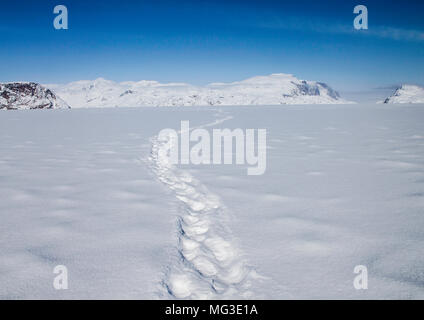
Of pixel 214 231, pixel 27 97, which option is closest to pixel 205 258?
pixel 214 231

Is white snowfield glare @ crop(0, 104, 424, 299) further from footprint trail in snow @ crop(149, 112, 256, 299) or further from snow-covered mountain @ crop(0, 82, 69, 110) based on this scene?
snow-covered mountain @ crop(0, 82, 69, 110)

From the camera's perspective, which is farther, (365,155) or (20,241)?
(365,155)

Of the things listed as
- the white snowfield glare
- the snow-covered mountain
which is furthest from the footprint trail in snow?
the snow-covered mountain

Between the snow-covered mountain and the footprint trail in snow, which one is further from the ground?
the snow-covered mountain

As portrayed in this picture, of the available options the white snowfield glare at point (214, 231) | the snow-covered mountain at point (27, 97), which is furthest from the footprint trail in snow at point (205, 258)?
the snow-covered mountain at point (27, 97)

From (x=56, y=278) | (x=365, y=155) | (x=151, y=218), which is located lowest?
(x=56, y=278)

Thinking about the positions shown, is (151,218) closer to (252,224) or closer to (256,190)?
(252,224)

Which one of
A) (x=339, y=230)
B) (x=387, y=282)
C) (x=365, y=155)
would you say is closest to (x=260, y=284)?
(x=387, y=282)
